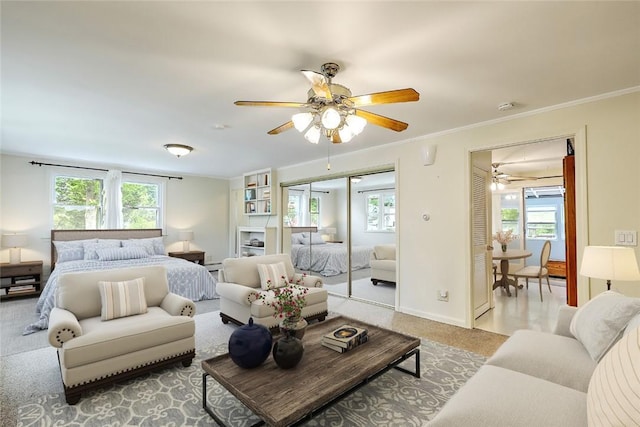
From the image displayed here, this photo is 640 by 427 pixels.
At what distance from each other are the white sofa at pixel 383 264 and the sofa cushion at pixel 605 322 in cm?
279

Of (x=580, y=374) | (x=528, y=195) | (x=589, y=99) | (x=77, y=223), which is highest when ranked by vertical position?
(x=589, y=99)

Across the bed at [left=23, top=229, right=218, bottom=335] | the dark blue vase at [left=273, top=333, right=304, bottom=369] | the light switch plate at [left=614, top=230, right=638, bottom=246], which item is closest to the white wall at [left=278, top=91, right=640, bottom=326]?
the light switch plate at [left=614, top=230, right=638, bottom=246]

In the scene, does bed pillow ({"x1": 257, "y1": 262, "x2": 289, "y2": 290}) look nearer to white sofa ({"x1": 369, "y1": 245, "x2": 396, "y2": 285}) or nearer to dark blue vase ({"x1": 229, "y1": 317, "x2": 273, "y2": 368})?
white sofa ({"x1": 369, "y1": 245, "x2": 396, "y2": 285})

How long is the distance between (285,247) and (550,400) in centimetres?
538

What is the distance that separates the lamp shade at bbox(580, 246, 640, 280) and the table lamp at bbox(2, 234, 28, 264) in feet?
24.5

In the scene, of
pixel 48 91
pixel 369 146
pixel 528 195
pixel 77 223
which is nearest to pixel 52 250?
pixel 77 223

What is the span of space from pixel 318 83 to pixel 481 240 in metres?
3.28

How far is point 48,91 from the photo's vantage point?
2758 mm

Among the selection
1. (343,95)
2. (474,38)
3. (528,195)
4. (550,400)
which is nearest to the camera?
(550,400)

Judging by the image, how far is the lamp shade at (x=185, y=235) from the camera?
7.03 m

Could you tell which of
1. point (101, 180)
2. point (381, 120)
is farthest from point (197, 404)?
point (101, 180)

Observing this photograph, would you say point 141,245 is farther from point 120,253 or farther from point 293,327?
point 293,327

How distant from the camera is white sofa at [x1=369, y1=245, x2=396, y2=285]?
15.8 ft

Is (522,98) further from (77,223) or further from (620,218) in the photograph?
(77,223)
